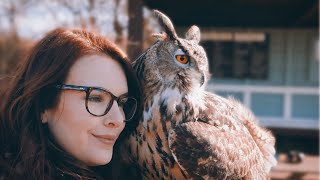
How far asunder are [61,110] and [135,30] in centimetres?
193

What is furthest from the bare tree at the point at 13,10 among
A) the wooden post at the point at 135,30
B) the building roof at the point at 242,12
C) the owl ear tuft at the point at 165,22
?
the owl ear tuft at the point at 165,22

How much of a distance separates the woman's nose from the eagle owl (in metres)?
0.48

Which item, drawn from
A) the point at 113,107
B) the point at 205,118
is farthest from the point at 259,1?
the point at 113,107

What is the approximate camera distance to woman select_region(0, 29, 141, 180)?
1.59 meters

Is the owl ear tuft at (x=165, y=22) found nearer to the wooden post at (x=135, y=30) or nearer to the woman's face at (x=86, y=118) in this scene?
the woman's face at (x=86, y=118)

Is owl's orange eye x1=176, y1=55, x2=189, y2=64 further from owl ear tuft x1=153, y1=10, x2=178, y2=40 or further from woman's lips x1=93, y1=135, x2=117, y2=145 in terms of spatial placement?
woman's lips x1=93, y1=135, x2=117, y2=145

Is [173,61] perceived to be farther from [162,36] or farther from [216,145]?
[216,145]

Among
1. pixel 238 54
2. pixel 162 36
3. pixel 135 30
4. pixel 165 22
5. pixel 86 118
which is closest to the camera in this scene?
pixel 86 118

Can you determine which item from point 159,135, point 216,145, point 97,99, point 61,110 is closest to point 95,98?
point 97,99

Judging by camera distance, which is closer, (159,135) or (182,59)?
(159,135)

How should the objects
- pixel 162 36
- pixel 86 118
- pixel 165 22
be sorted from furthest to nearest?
pixel 162 36, pixel 165 22, pixel 86 118

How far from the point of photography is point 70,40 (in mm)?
1653

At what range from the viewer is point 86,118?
1.63 metres

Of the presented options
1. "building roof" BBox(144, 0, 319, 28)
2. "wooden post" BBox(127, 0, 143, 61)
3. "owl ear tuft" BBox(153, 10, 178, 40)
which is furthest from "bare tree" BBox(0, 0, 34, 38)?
"owl ear tuft" BBox(153, 10, 178, 40)
